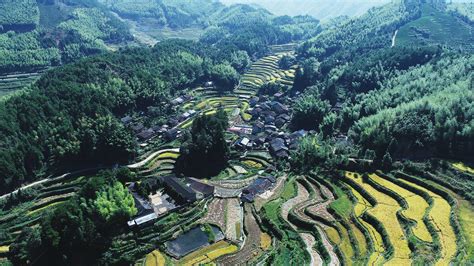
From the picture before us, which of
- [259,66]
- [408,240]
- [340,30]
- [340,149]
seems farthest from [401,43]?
[408,240]

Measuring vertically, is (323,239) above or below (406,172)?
below

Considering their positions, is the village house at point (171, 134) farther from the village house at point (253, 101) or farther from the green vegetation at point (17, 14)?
the green vegetation at point (17, 14)

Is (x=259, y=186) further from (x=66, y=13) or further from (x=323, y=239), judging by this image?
(x=66, y=13)

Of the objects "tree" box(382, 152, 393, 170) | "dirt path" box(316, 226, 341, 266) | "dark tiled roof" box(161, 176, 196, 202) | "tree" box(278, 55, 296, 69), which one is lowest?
"dark tiled roof" box(161, 176, 196, 202)

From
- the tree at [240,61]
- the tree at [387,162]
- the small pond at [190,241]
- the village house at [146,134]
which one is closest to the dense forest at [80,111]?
the village house at [146,134]

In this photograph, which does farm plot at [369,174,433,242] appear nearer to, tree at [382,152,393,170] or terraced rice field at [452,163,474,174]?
tree at [382,152,393,170]

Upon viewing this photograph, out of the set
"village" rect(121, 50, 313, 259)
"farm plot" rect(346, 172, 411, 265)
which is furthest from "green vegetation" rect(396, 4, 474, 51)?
"farm plot" rect(346, 172, 411, 265)

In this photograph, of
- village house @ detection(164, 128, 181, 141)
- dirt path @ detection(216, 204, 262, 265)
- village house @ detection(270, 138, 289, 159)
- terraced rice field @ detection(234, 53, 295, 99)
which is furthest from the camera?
terraced rice field @ detection(234, 53, 295, 99)
